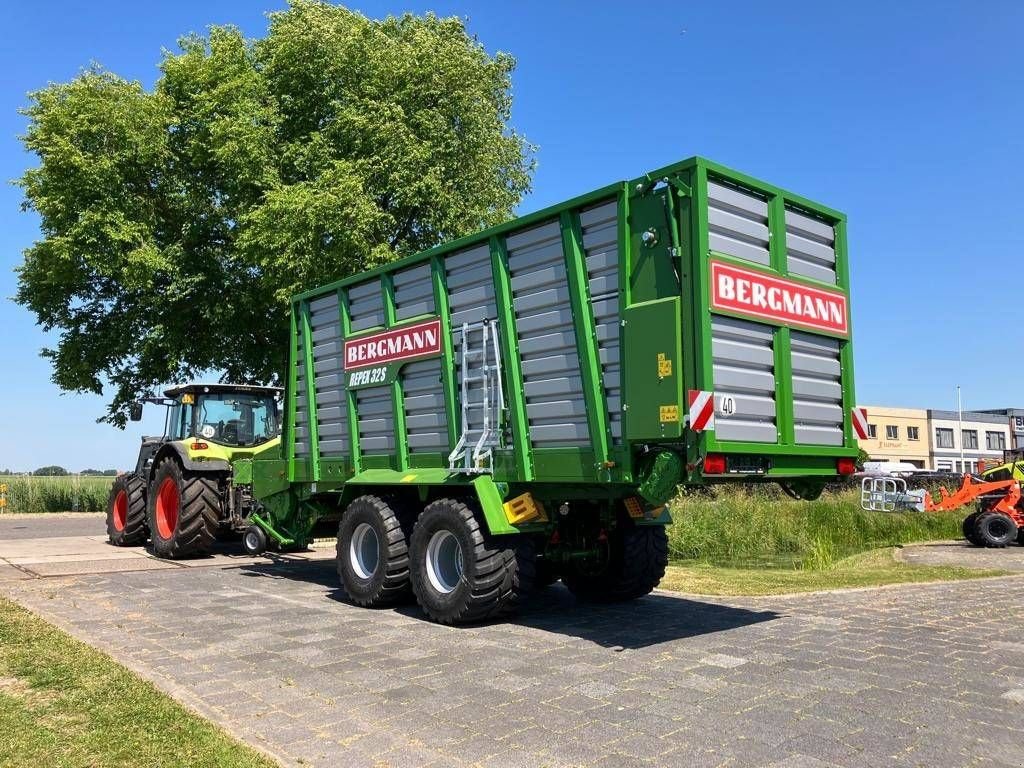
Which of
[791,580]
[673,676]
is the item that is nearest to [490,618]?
[673,676]

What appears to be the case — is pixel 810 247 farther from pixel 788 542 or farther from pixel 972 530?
pixel 972 530

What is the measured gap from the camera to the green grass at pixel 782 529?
12922mm

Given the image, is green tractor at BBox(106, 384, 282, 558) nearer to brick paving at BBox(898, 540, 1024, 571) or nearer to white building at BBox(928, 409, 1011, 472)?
brick paving at BBox(898, 540, 1024, 571)

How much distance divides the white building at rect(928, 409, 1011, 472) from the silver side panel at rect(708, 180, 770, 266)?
3014 inches

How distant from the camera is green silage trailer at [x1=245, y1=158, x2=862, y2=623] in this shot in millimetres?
5934

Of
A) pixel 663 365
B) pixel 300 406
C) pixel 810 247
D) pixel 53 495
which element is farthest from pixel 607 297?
pixel 53 495

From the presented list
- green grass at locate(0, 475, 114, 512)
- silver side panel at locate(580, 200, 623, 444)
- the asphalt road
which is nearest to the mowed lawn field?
the asphalt road

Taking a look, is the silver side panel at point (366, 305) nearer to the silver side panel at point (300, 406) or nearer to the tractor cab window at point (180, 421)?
the silver side panel at point (300, 406)

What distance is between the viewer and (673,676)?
5410 millimetres

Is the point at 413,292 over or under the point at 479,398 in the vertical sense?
over

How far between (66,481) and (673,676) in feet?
95.1

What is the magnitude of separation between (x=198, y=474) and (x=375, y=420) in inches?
197

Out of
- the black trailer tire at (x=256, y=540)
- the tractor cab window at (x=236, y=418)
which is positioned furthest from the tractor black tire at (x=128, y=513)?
the black trailer tire at (x=256, y=540)

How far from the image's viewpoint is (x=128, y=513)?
47.0 ft
